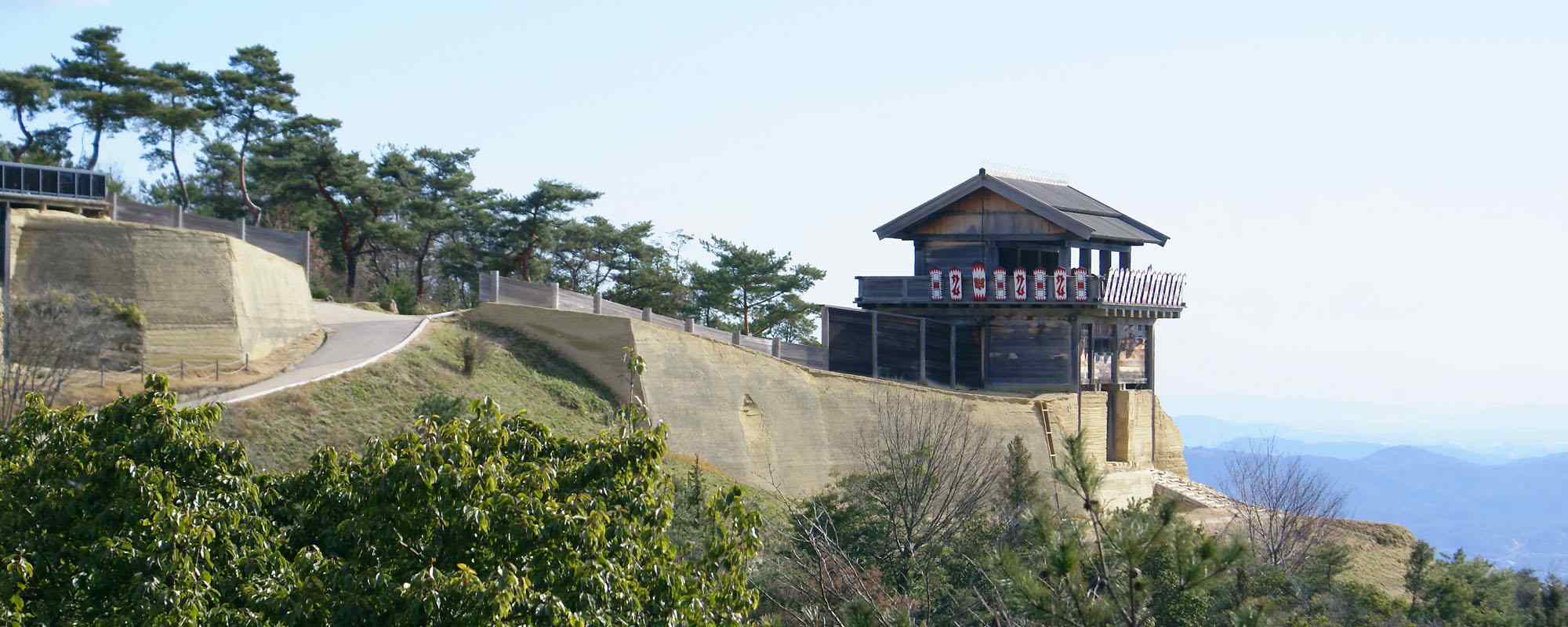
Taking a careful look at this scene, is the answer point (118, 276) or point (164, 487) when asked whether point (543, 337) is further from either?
point (164, 487)

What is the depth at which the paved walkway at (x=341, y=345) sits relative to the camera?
34.9m

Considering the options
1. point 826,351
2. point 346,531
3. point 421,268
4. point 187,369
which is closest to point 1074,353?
point 826,351

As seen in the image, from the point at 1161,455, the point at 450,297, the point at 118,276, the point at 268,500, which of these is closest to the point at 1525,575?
the point at 1161,455

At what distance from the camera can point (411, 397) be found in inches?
1423

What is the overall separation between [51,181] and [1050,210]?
26.9 meters

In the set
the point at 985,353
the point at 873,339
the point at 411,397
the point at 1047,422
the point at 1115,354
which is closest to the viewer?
the point at 411,397

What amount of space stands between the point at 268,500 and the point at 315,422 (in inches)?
694

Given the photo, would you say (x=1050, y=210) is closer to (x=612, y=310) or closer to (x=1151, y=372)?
(x=1151, y=372)

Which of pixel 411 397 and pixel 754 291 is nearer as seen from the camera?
pixel 411 397

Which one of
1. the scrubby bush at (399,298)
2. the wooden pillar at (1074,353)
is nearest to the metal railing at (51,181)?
the scrubby bush at (399,298)

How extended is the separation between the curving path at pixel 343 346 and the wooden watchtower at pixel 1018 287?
13683 millimetres

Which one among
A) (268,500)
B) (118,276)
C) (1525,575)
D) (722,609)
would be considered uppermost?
(118,276)

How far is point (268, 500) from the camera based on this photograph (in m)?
16.3

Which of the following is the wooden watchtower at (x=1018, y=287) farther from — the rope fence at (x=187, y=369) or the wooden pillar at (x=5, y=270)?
the wooden pillar at (x=5, y=270)
